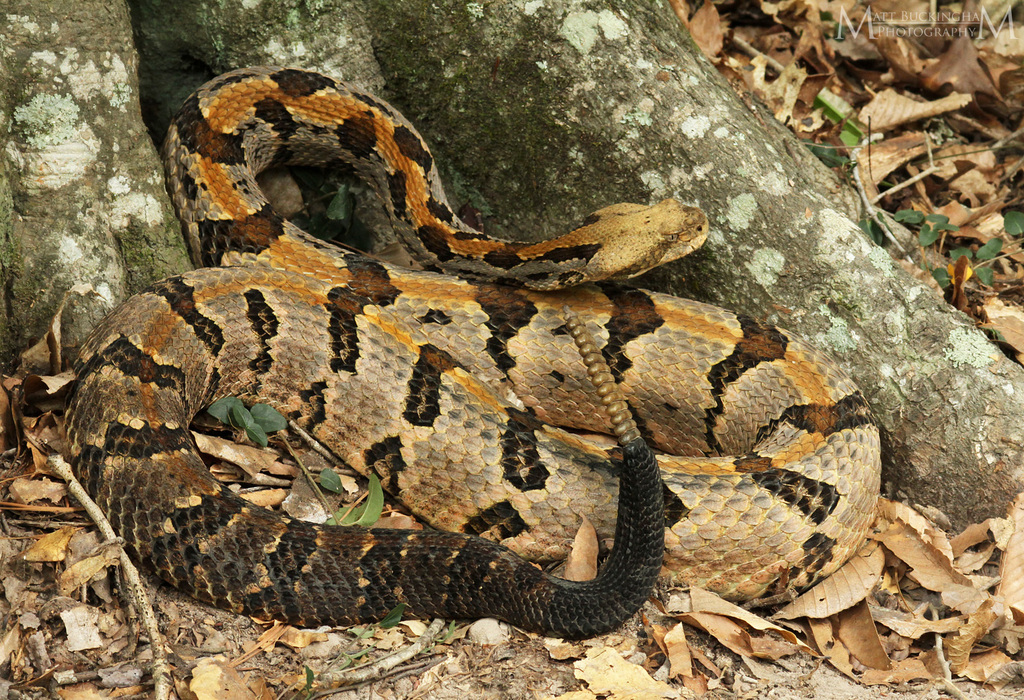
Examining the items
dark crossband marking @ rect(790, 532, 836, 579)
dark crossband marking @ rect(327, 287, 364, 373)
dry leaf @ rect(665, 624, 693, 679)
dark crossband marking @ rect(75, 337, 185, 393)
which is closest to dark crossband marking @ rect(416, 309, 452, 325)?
dark crossband marking @ rect(327, 287, 364, 373)

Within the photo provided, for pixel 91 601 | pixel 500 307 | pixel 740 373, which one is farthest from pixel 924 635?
pixel 91 601

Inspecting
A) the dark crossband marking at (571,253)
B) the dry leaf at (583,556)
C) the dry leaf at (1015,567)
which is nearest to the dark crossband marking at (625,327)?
the dark crossband marking at (571,253)

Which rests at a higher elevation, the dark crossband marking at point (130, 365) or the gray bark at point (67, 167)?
the gray bark at point (67, 167)

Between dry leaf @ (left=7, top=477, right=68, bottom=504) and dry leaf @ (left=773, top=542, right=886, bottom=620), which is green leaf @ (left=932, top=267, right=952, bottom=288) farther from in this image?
dry leaf @ (left=7, top=477, right=68, bottom=504)

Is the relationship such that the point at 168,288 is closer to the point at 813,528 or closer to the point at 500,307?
the point at 500,307

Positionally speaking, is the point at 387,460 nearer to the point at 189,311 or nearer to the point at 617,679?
the point at 189,311

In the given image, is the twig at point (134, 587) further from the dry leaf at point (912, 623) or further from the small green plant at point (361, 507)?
the dry leaf at point (912, 623)

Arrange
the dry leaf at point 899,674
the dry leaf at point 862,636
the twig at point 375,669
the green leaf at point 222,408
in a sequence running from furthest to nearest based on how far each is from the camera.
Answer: the green leaf at point 222,408
the dry leaf at point 862,636
the dry leaf at point 899,674
the twig at point 375,669
